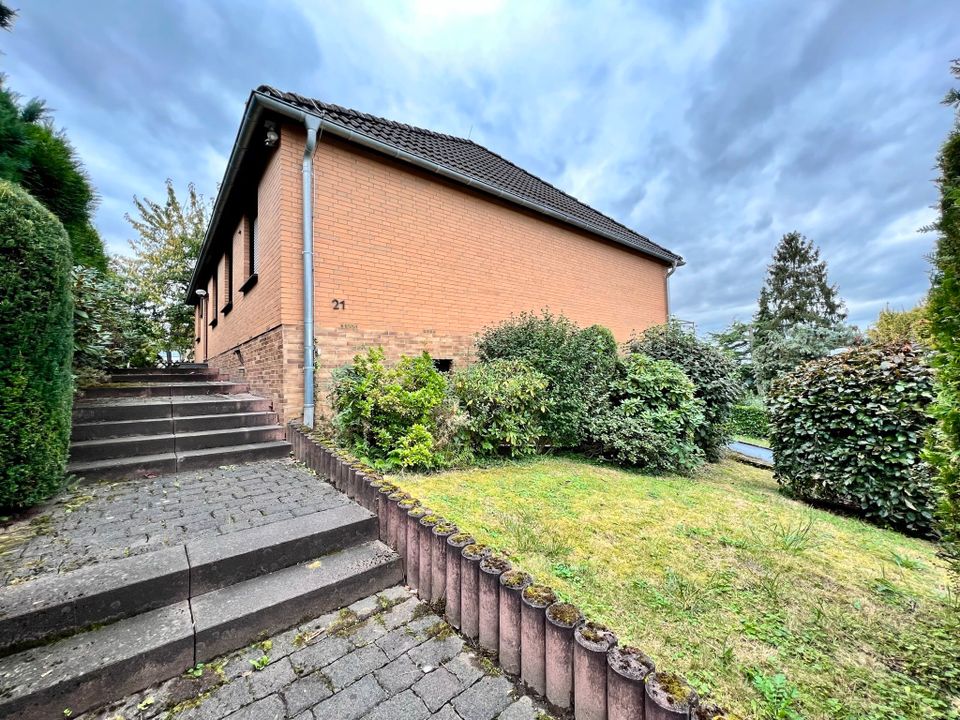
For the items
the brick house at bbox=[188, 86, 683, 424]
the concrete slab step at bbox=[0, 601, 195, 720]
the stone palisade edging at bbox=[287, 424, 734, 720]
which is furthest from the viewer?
the brick house at bbox=[188, 86, 683, 424]

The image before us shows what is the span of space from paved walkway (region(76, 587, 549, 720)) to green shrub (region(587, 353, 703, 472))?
3790mm

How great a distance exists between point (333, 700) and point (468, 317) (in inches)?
226

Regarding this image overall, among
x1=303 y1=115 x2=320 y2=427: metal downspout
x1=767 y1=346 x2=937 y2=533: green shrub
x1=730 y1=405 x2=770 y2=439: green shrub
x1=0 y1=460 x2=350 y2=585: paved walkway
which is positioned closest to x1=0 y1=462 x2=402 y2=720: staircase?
x1=0 y1=460 x2=350 y2=585: paved walkway

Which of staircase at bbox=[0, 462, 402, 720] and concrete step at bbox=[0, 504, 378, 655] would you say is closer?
staircase at bbox=[0, 462, 402, 720]

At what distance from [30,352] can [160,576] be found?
7.02 feet

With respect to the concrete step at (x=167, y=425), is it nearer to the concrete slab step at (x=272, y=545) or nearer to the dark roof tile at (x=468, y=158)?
the concrete slab step at (x=272, y=545)

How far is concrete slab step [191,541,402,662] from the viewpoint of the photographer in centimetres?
179

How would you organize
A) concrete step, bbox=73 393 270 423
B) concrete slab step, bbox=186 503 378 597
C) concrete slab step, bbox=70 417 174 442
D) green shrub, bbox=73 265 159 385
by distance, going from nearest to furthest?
concrete slab step, bbox=186 503 378 597, concrete slab step, bbox=70 417 174 442, concrete step, bbox=73 393 270 423, green shrub, bbox=73 265 159 385

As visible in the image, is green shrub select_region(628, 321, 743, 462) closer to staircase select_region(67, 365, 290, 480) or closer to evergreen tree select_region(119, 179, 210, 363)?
staircase select_region(67, 365, 290, 480)

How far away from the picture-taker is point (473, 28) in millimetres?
7340

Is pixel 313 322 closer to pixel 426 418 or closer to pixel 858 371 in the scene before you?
pixel 426 418

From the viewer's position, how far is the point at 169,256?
55.1 feet

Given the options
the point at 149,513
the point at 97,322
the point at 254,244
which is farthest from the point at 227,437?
the point at 254,244

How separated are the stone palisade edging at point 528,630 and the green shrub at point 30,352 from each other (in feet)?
8.33
